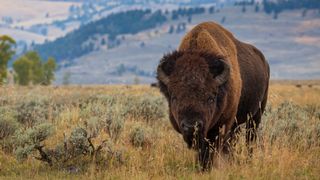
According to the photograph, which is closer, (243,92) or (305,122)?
Result: (243,92)

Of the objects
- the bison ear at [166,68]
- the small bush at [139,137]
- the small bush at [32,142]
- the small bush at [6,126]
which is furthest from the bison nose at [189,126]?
the small bush at [6,126]

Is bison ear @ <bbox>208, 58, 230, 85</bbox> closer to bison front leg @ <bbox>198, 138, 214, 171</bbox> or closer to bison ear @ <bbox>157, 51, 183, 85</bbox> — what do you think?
bison ear @ <bbox>157, 51, 183, 85</bbox>

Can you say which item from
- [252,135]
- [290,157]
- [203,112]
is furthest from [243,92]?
[203,112]

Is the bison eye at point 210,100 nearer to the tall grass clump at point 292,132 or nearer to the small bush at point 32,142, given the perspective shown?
the tall grass clump at point 292,132

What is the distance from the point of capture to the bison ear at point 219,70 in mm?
9555

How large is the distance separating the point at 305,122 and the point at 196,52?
5.87 metres

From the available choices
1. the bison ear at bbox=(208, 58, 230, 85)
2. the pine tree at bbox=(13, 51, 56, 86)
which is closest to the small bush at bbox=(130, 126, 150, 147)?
the bison ear at bbox=(208, 58, 230, 85)

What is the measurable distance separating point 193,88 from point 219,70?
0.76 metres

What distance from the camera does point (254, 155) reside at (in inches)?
428

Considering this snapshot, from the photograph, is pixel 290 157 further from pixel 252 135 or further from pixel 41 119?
pixel 41 119

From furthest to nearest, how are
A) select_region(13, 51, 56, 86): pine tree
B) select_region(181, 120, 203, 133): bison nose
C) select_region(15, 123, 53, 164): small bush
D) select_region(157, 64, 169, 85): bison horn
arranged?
1. select_region(13, 51, 56, 86): pine tree
2. select_region(15, 123, 53, 164): small bush
3. select_region(157, 64, 169, 85): bison horn
4. select_region(181, 120, 203, 133): bison nose

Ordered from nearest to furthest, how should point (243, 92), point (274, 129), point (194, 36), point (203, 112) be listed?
1. point (203, 112)
2. point (194, 36)
3. point (243, 92)
4. point (274, 129)

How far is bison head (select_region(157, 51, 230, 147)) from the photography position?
8.78m

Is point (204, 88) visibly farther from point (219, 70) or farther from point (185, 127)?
point (185, 127)
